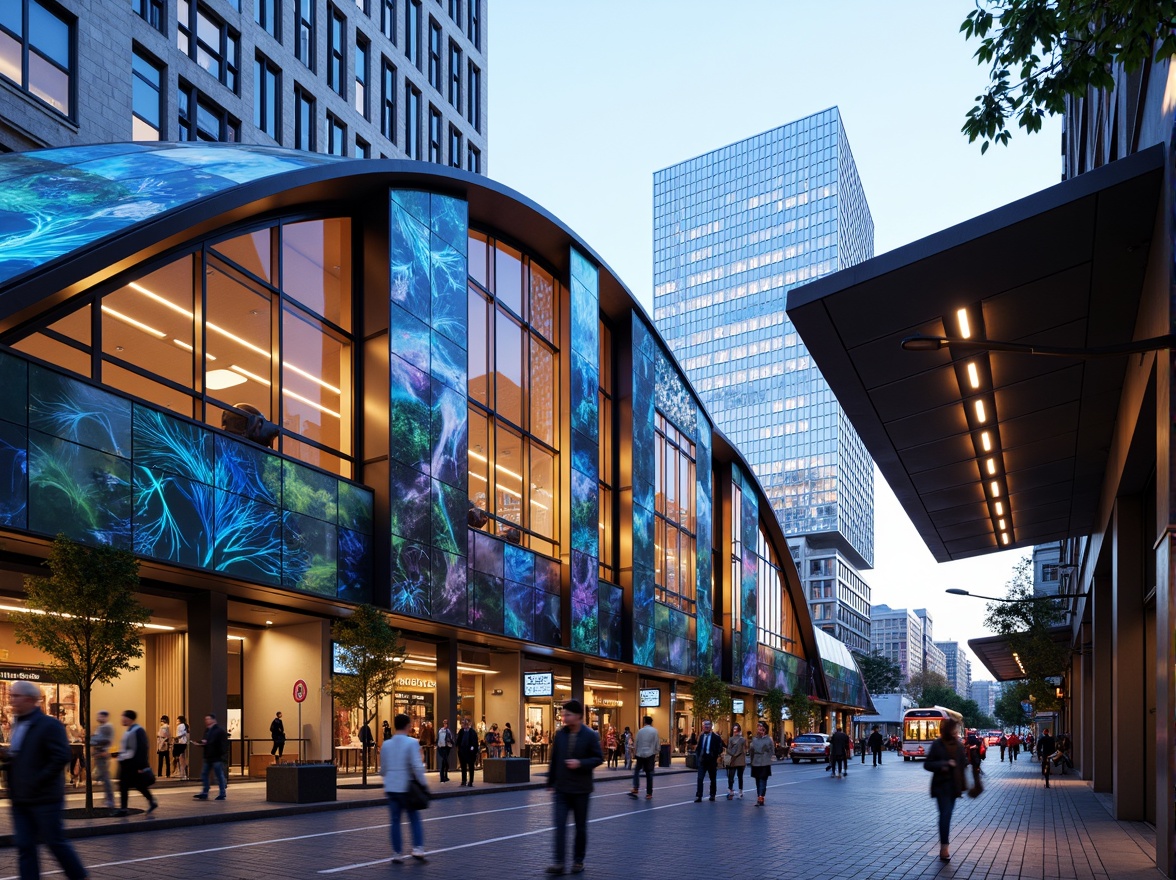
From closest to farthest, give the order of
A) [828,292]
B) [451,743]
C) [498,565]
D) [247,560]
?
[828,292] < [247,560] < [451,743] < [498,565]

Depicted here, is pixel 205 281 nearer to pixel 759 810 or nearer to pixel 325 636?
pixel 325 636

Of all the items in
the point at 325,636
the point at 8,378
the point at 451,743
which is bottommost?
→ the point at 451,743

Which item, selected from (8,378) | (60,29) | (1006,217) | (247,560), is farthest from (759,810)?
(60,29)

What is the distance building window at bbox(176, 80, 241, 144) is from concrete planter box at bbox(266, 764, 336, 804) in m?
22.2

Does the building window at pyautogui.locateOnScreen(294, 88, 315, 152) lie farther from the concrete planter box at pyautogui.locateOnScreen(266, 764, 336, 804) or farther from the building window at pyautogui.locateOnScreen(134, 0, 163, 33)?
the concrete planter box at pyautogui.locateOnScreen(266, 764, 336, 804)

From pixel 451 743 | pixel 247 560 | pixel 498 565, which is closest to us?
pixel 247 560

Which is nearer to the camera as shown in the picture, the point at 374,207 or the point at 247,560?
the point at 247,560

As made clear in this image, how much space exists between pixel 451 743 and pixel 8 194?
18875mm

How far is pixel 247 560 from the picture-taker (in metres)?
26.9

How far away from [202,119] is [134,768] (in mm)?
26328

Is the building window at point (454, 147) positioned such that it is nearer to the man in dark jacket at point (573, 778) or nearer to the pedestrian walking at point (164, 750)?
the pedestrian walking at point (164, 750)

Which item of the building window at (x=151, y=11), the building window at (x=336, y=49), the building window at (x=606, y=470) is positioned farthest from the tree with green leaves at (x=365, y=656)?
the building window at (x=336, y=49)

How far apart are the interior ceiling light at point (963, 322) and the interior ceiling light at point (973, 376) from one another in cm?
81

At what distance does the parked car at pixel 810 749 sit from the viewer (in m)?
61.9
